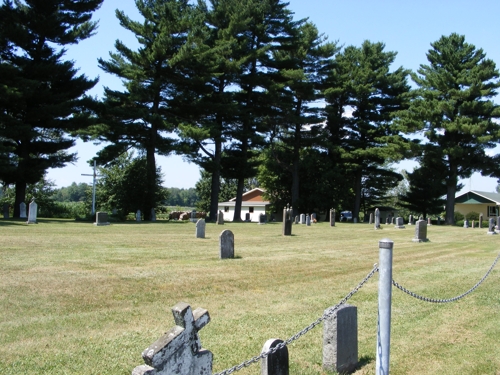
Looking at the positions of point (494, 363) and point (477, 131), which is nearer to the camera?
point (494, 363)

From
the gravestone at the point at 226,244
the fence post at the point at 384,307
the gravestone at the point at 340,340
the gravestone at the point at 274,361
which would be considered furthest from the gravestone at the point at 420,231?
the gravestone at the point at 274,361

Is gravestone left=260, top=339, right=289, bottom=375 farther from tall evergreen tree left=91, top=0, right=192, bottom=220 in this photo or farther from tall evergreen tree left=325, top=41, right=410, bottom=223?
tall evergreen tree left=325, top=41, right=410, bottom=223

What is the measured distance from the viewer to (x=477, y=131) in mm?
41094

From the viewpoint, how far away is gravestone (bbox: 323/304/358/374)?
520 centimetres

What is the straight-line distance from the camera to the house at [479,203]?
63906mm

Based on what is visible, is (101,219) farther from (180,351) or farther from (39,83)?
(180,351)

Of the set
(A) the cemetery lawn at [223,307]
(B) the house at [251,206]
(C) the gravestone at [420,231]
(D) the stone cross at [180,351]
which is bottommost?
(A) the cemetery lawn at [223,307]

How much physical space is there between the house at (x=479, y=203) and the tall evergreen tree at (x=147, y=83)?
150 ft

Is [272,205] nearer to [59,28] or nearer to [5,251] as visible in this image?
[59,28]

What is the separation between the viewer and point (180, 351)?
11.3ft

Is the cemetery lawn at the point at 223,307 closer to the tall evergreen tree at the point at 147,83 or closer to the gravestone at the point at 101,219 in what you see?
the gravestone at the point at 101,219

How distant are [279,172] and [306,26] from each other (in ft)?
50.0

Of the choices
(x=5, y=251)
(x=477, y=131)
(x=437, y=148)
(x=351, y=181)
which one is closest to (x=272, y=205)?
(x=351, y=181)

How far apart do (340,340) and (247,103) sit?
39663 millimetres
